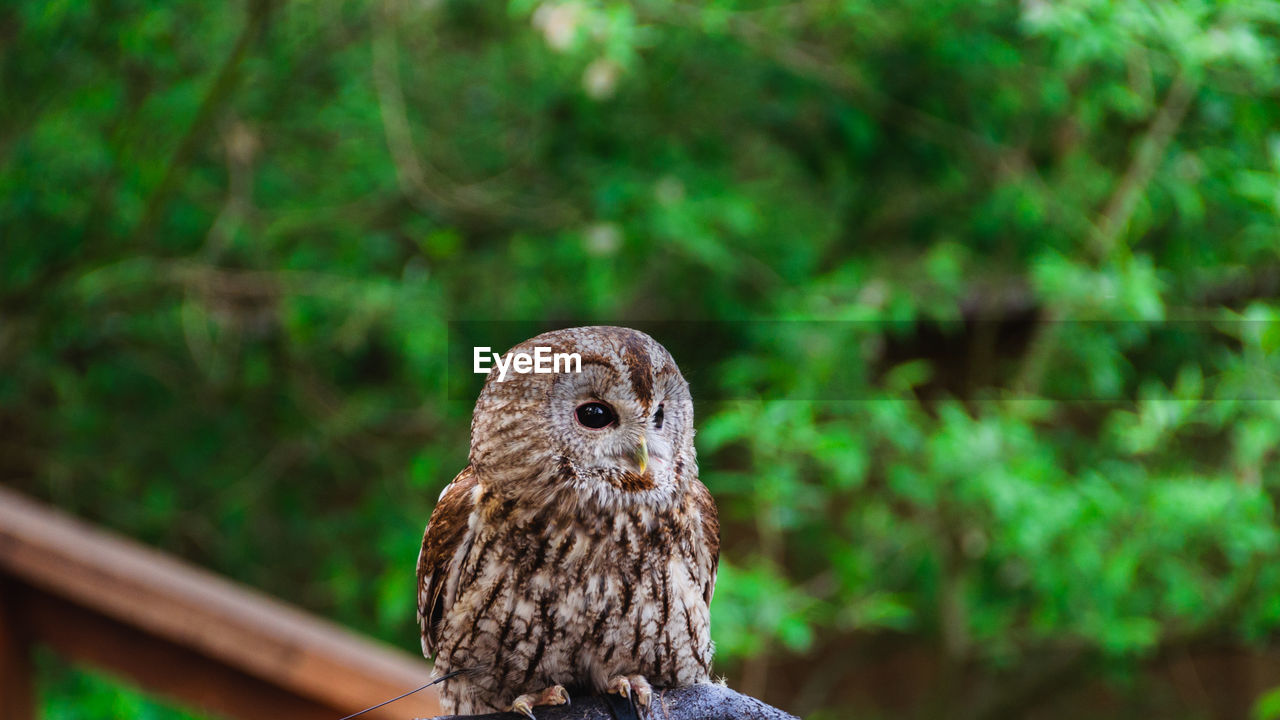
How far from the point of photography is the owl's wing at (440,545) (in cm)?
94

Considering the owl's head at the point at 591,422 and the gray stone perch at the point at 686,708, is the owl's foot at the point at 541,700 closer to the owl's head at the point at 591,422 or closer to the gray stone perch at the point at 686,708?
the gray stone perch at the point at 686,708

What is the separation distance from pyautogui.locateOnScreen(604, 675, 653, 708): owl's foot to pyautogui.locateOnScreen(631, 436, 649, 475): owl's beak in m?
0.23

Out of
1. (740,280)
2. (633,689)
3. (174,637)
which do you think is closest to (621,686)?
(633,689)

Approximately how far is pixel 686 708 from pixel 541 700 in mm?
132

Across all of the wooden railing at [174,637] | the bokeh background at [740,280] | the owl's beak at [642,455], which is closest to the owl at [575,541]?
the owl's beak at [642,455]

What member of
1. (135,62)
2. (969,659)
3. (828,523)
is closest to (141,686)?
(135,62)

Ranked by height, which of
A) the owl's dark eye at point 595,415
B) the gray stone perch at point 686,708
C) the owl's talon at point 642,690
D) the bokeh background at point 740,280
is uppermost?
the bokeh background at point 740,280

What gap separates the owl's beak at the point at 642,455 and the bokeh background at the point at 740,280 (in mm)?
1238

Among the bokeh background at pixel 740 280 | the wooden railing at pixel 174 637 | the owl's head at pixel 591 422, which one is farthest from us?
the bokeh background at pixel 740 280

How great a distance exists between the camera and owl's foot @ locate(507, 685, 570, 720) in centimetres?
90

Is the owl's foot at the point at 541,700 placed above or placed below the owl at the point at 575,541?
below

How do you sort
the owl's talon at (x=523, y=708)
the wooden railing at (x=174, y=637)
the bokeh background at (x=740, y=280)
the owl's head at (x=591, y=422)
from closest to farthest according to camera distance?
1. the owl's head at (x=591, y=422)
2. the owl's talon at (x=523, y=708)
3. the wooden railing at (x=174, y=637)
4. the bokeh background at (x=740, y=280)

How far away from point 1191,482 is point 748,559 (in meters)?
1.06

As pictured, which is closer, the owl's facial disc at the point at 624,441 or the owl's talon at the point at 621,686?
the owl's facial disc at the point at 624,441
